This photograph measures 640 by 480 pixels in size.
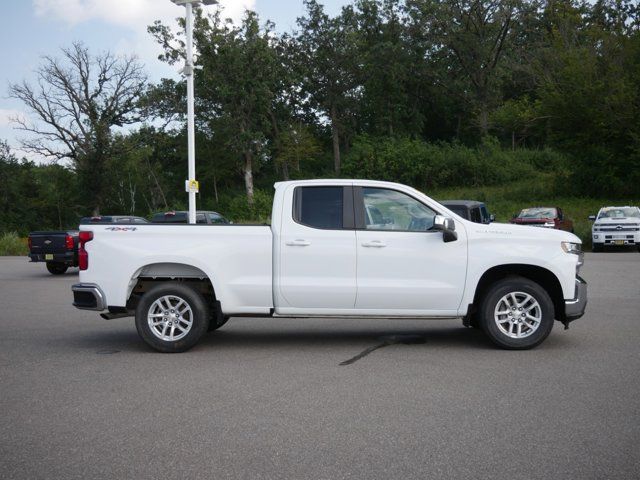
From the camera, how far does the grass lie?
39.9 m

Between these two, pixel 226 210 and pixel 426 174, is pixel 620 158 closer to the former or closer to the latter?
pixel 426 174

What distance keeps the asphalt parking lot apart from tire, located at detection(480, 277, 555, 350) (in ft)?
0.63

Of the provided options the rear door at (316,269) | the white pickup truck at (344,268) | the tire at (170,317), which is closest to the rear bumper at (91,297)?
the white pickup truck at (344,268)

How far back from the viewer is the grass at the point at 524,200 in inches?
1572

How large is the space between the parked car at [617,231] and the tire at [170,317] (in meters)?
21.7

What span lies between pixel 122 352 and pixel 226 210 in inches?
2090

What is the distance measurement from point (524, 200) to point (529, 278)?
1559 inches

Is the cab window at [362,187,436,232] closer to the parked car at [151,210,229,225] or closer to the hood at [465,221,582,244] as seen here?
the hood at [465,221,582,244]

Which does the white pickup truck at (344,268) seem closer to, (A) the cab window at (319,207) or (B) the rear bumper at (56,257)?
(A) the cab window at (319,207)

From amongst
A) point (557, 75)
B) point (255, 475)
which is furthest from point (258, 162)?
point (255, 475)

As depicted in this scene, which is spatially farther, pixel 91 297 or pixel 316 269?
pixel 91 297

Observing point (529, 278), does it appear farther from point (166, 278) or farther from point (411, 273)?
point (166, 278)

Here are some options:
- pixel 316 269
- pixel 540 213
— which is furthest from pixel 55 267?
pixel 540 213

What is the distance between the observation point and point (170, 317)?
8.24 metres
